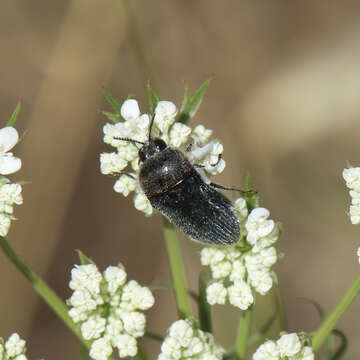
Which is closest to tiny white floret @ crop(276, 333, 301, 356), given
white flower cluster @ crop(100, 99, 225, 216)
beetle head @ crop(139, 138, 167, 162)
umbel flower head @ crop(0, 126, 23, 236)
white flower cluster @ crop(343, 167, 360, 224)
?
white flower cluster @ crop(343, 167, 360, 224)

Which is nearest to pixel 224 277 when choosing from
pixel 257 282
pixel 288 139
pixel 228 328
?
pixel 257 282

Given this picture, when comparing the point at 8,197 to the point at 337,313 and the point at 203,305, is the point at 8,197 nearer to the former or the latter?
the point at 203,305

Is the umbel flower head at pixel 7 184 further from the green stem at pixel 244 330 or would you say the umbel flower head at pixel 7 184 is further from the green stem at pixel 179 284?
the green stem at pixel 244 330

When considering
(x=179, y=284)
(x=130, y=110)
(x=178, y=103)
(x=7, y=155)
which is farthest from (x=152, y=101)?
(x=178, y=103)

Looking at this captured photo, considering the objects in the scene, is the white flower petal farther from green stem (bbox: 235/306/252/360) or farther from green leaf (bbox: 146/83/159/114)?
green stem (bbox: 235/306/252/360)

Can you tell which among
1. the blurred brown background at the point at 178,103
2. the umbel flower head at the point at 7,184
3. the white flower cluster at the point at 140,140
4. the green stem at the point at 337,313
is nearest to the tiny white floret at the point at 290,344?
the green stem at the point at 337,313

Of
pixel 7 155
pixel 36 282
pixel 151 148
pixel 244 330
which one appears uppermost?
pixel 7 155

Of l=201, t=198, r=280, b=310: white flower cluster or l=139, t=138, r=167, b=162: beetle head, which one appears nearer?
l=201, t=198, r=280, b=310: white flower cluster

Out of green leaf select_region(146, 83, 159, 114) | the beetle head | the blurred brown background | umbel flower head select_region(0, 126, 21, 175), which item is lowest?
the blurred brown background
